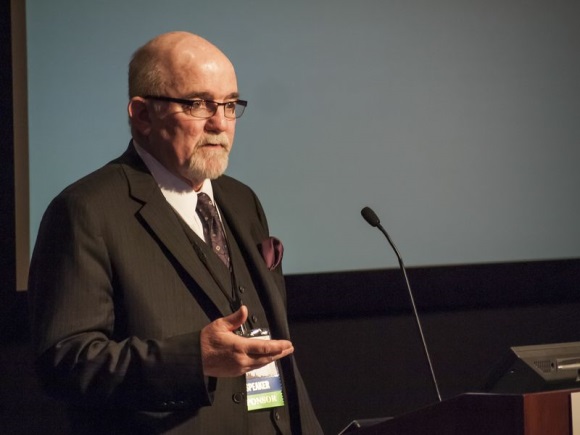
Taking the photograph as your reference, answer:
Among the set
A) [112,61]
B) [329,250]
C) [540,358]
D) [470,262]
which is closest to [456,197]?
[470,262]

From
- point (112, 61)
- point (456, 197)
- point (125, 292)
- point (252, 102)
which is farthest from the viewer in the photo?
point (456, 197)

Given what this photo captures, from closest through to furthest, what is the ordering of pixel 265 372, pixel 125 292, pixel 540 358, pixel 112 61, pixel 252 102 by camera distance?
pixel 540 358
pixel 125 292
pixel 265 372
pixel 112 61
pixel 252 102

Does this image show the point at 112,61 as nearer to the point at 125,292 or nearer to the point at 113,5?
the point at 113,5

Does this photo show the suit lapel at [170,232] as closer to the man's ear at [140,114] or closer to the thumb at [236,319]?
the man's ear at [140,114]

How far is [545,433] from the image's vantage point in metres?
1.58

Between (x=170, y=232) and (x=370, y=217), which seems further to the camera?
(x=370, y=217)

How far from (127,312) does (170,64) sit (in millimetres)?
613

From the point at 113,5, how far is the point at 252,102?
564mm

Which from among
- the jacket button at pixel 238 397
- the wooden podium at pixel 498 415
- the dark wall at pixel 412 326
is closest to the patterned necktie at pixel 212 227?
the jacket button at pixel 238 397

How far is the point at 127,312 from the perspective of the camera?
1.94 m

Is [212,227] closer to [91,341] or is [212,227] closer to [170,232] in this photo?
[170,232]

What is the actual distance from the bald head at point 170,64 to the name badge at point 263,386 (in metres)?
0.63

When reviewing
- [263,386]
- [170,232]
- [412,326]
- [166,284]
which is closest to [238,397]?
[263,386]

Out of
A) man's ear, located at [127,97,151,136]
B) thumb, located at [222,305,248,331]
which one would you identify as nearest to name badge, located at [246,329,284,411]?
thumb, located at [222,305,248,331]
